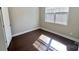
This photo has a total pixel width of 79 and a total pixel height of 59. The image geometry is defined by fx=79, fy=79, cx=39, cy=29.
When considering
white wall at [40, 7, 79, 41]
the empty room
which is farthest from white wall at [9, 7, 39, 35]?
white wall at [40, 7, 79, 41]

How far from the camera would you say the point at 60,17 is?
339cm

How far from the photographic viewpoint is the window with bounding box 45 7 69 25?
10.3 feet

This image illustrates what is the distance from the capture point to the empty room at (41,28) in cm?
252

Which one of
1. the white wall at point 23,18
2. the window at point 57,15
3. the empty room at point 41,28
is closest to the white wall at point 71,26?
the empty room at point 41,28

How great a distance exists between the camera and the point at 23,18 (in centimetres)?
360

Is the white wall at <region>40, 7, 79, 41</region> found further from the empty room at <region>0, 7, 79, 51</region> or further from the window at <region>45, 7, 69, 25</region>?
the window at <region>45, 7, 69, 25</region>

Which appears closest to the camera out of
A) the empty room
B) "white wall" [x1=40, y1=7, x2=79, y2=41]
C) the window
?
the empty room

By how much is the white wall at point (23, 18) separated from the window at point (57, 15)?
0.62 m

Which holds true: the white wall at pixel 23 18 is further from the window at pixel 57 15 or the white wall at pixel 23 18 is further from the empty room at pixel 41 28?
the window at pixel 57 15

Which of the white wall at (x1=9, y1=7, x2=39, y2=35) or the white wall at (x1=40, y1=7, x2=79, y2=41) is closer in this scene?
the white wall at (x1=40, y1=7, x2=79, y2=41)
